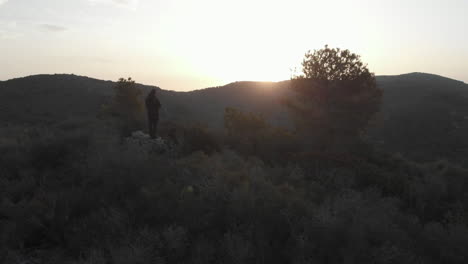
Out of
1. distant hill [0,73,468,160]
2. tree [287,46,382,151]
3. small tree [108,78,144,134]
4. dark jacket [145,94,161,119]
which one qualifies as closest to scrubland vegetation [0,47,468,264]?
dark jacket [145,94,161,119]

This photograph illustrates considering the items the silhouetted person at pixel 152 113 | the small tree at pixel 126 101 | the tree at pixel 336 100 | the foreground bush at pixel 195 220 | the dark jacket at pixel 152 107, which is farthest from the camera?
the small tree at pixel 126 101

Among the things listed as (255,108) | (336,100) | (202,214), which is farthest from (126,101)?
(255,108)

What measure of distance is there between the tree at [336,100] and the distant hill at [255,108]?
7.70 meters

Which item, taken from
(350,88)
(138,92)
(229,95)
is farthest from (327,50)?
(229,95)

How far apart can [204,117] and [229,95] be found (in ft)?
71.7

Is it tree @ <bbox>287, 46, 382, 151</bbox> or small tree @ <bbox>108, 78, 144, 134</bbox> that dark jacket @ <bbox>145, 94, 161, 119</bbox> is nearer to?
tree @ <bbox>287, 46, 382, 151</bbox>

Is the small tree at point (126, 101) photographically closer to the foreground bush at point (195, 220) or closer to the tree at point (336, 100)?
the tree at point (336, 100)

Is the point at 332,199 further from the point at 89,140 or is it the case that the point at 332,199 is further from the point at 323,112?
the point at 323,112

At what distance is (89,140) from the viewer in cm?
1066

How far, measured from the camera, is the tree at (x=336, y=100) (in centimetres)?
2541

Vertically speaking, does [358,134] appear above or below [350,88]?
below

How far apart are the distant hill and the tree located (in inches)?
303

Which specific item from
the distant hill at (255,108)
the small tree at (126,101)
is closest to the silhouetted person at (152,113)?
the small tree at (126,101)

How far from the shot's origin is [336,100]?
2564 centimetres
